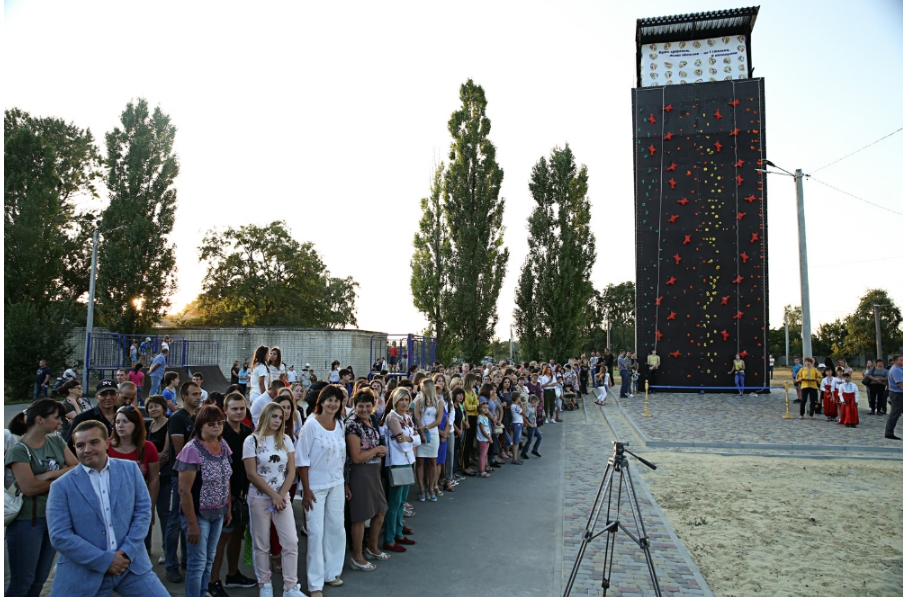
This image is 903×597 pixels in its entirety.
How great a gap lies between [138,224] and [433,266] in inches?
583

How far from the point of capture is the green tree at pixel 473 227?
3164cm

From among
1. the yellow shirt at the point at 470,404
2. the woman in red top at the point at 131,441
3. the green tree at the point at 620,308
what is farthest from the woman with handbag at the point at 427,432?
the green tree at the point at 620,308

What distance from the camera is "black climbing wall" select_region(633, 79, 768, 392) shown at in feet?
84.9

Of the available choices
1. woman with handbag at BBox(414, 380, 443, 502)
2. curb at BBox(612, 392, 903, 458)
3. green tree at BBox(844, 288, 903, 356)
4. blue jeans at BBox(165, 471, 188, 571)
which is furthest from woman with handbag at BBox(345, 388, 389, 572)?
green tree at BBox(844, 288, 903, 356)

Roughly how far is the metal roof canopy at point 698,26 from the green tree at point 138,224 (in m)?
24.2

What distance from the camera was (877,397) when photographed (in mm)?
19328

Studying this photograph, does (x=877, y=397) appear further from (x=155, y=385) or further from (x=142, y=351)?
(x=142, y=351)

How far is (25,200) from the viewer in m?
27.8

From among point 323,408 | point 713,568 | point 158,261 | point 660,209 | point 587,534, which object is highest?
point 660,209

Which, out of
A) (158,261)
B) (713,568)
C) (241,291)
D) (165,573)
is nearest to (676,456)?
(713,568)

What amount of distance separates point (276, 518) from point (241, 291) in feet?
132

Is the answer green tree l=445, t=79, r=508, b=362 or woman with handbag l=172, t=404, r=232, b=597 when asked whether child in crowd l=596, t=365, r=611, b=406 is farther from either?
woman with handbag l=172, t=404, r=232, b=597

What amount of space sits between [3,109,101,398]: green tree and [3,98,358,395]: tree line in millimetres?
47

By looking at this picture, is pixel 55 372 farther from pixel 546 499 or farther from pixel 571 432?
pixel 546 499
